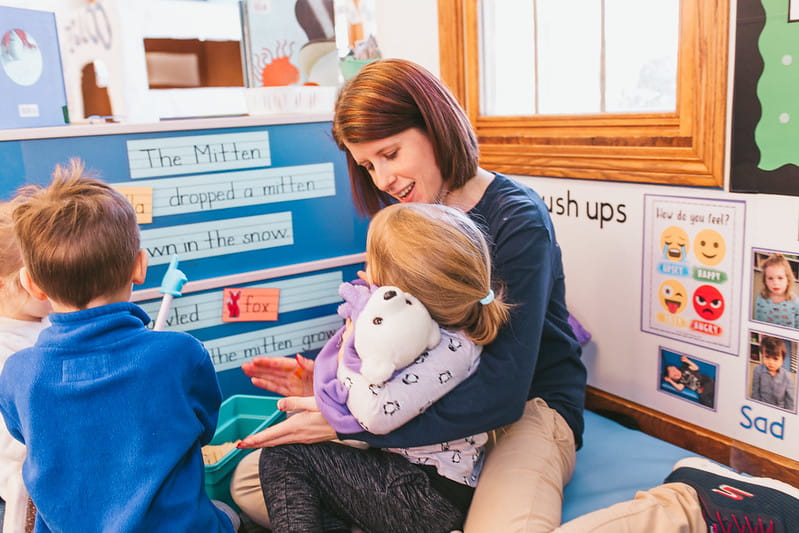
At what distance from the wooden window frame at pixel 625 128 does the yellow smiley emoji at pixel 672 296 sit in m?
0.21

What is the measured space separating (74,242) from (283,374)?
1.77 feet

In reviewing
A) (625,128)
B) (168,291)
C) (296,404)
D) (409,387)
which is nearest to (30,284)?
(168,291)

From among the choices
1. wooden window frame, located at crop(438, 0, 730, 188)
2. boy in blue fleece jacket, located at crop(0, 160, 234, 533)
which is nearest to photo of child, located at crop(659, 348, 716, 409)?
wooden window frame, located at crop(438, 0, 730, 188)

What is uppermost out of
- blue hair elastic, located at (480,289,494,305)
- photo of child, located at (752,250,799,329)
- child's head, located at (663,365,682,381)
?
blue hair elastic, located at (480,289,494,305)

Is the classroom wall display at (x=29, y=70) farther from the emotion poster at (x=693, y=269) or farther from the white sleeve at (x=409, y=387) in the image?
the emotion poster at (x=693, y=269)

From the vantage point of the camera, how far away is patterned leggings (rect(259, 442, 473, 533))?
40.8 inches

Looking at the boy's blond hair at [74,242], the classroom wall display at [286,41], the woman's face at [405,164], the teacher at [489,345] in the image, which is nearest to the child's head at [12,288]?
the boy's blond hair at [74,242]

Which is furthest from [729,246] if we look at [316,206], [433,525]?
[316,206]

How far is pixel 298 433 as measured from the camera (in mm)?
1118

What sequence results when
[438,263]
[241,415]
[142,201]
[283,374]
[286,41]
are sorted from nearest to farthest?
1. [438,263]
2. [283,374]
3. [142,201]
4. [241,415]
5. [286,41]

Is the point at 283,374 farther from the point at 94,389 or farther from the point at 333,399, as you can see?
the point at 94,389

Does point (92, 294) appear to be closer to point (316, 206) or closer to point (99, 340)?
point (99, 340)

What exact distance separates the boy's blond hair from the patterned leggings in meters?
0.42

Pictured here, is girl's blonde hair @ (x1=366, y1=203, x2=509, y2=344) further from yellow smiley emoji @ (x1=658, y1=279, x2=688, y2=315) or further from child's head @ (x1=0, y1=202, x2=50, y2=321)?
child's head @ (x1=0, y1=202, x2=50, y2=321)
